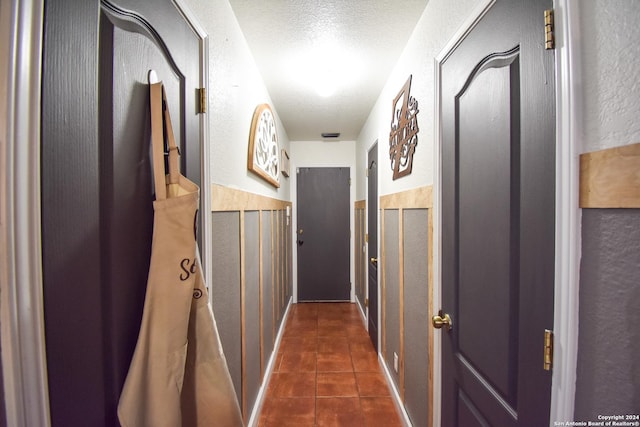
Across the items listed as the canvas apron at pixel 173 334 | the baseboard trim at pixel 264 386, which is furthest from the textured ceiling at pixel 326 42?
the baseboard trim at pixel 264 386

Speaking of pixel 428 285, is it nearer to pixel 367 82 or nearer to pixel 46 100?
pixel 46 100

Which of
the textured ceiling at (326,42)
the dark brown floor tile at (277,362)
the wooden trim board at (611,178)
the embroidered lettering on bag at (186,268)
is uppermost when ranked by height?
the textured ceiling at (326,42)

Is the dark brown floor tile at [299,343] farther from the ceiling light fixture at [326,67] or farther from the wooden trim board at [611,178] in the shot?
the wooden trim board at [611,178]

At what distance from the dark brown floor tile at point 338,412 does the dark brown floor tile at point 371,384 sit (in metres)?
0.13

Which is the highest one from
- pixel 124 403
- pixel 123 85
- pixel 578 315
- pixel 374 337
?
pixel 123 85

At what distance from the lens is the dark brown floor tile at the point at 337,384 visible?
1992 mm

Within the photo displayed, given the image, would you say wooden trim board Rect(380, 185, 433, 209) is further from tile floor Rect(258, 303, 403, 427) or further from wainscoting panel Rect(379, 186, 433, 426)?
tile floor Rect(258, 303, 403, 427)

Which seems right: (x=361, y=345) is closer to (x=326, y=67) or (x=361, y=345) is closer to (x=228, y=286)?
(x=228, y=286)

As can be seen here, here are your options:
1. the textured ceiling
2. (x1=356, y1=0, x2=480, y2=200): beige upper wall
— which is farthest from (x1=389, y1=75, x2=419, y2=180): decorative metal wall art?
the textured ceiling

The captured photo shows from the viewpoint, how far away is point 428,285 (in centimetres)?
131

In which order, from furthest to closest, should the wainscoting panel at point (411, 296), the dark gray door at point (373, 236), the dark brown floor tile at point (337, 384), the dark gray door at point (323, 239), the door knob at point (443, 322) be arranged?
the dark gray door at point (323, 239) < the dark gray door at point (373, 236) < the dark brown floor tile at point (337, 384) < the wainscoting panel at point (411, 296) < the door knob at point (443, 322)

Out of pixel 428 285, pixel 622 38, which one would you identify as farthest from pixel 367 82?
pixel 622 38

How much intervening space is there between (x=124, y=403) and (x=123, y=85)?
0.68 m

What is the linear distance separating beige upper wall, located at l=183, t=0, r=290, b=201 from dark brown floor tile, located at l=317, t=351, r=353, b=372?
1687 mm
